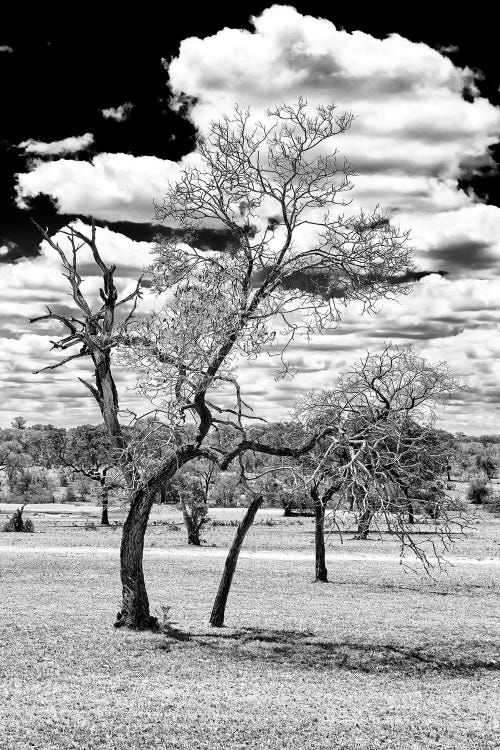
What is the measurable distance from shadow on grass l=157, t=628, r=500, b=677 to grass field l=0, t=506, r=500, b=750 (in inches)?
1.4

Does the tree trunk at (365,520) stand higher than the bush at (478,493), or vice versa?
the tree trunk at (365,520)

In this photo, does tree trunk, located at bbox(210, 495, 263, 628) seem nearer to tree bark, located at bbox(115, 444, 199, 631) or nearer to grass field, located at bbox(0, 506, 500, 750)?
grass field, located at bbox(0, 506, 500, 750)

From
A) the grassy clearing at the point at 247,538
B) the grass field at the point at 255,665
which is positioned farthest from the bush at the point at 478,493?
the grass field at the point at 255,665

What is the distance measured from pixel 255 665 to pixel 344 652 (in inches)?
81.3

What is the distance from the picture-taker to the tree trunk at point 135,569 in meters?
14.4

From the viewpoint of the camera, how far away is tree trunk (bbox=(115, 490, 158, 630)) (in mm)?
14359

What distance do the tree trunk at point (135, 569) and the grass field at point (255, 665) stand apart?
0.46m

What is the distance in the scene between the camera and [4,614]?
1622 centimetres

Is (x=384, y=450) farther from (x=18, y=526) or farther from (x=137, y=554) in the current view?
(x=18, y=526)

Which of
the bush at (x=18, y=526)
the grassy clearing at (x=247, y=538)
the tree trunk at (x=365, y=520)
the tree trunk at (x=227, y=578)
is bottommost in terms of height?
the grassy clearing at (x=247, y=538)

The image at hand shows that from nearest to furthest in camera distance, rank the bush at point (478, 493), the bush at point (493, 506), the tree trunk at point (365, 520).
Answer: the tree trunk at point (365, 520)
the bush at point (493, 506)
the bush at point (478, 493)

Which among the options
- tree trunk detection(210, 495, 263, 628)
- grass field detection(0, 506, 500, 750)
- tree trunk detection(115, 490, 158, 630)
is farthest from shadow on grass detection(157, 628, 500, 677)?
Result: tree trunk detection(115, 490, 158, 630)

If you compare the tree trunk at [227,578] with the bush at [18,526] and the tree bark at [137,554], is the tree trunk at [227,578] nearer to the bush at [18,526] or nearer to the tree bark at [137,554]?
the tree bark at [137,554]

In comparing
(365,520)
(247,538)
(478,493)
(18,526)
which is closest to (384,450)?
(365,520)
